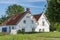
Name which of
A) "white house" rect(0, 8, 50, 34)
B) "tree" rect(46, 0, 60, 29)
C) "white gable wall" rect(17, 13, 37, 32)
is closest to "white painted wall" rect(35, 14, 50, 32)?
"white house" rect(0, 8, 50, 34)

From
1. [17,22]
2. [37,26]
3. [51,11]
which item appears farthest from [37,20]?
[51,11]

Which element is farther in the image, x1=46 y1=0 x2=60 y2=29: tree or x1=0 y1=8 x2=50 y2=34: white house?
x1=0 y1=8 x2=50 y2=34: white house

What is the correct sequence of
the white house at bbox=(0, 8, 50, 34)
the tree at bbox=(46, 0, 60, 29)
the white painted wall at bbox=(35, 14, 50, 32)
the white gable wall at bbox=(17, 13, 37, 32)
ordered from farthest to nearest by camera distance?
the white painted wall at bbox=(35, 14, 50, 32) → the white gable wall at bbox=(17, 13, 37, 32) → the white house at bbox=(0, 8, 50, 34) → the tree at bbox=(46, 0, 60, 29)

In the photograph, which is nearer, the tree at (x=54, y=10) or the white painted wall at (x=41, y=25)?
the tree at (x=54, y=10)

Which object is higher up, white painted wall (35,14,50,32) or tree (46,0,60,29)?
tree (46,0,60,29)

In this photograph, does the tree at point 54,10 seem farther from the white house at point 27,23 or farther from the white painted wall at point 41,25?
the white painted wall at point 41,25

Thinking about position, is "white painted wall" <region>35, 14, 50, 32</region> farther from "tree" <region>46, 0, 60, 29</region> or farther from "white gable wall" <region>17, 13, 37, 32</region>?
"tree" <region>46, 0, 60, 29</region>

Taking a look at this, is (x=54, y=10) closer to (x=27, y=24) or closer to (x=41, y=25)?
(x=27, y=24)

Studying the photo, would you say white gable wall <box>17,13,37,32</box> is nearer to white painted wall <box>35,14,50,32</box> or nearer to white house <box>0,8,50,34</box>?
white house <box>0,8,50,34</box>

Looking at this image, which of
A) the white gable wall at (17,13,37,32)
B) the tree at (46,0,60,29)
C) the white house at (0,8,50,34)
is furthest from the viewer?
the white gable wall at (17,13,37,32)

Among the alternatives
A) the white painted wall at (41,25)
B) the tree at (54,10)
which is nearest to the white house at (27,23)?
the white painted wall at (41,25)

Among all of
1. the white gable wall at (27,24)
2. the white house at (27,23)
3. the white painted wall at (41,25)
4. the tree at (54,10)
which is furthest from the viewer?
the white painted wall at (41,25)

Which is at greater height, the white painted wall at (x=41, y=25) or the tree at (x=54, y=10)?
the tree at (x=54, y=10)

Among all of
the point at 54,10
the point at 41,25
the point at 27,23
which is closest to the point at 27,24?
the point at 27,23
